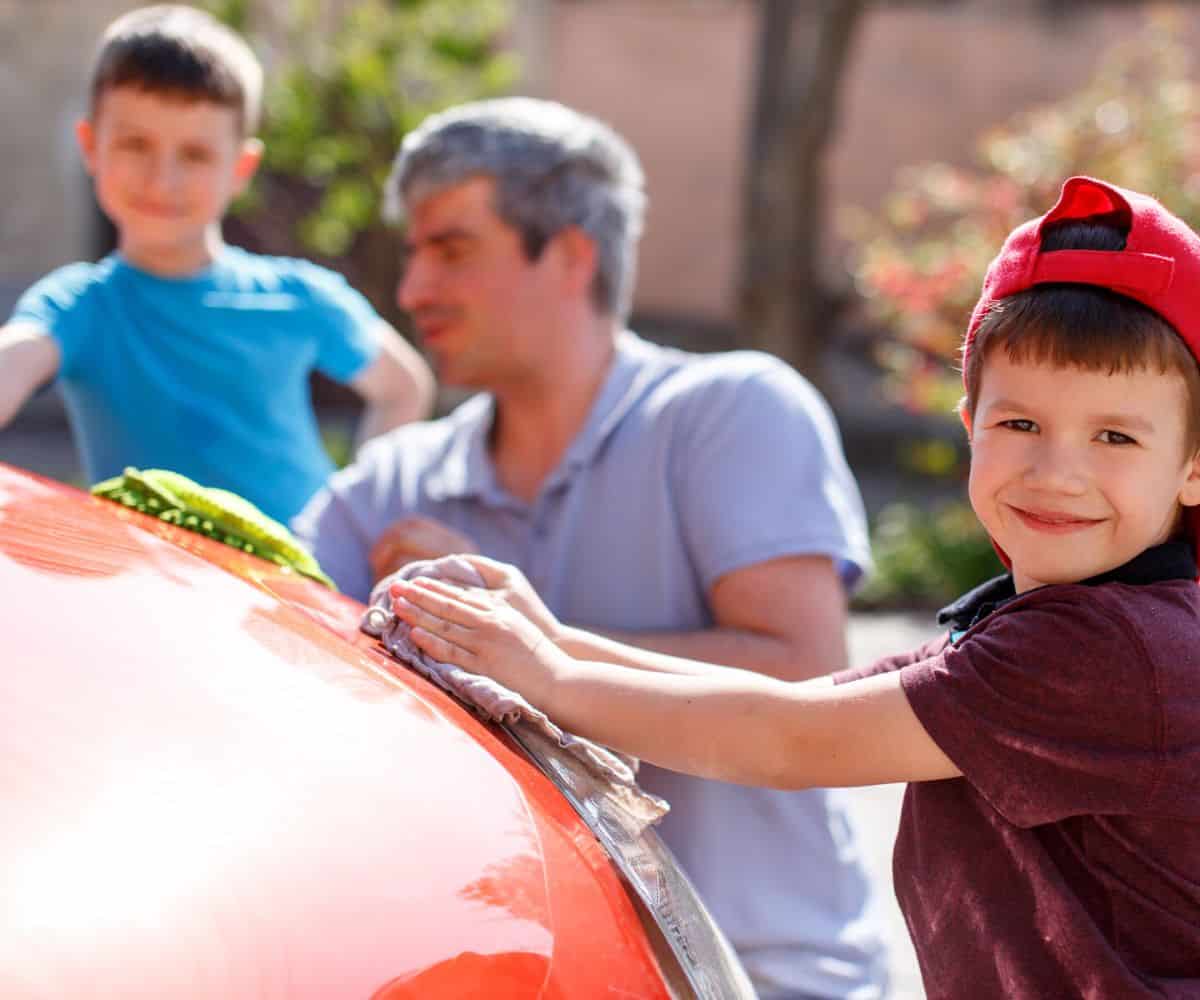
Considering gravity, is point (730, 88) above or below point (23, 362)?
below

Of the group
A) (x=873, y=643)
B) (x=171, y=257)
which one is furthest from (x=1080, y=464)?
(x=873, y=643)

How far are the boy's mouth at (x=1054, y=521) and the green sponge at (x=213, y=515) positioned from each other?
82cm

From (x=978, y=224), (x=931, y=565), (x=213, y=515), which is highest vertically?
(x=213, y=515)

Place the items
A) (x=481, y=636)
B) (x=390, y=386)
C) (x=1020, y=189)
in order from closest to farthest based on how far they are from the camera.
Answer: (x=481, y=636) → (x=390, y=386) → (x=1020, y=189)

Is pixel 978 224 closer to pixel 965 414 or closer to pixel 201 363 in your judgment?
pixel 201 363

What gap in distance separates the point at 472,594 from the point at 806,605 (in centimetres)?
84

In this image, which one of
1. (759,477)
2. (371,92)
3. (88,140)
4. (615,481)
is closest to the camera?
(759,477)

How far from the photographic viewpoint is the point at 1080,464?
152 cm

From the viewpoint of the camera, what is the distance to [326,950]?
114cm

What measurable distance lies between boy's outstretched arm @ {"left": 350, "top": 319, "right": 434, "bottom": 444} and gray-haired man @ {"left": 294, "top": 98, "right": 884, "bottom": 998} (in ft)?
0.54

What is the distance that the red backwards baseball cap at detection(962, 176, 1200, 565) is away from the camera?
1519mm

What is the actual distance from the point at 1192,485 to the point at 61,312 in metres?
1.89

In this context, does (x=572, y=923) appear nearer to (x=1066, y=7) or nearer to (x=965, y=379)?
(x=965, y=379)

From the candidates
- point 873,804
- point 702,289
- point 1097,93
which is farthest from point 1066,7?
point 873,804
